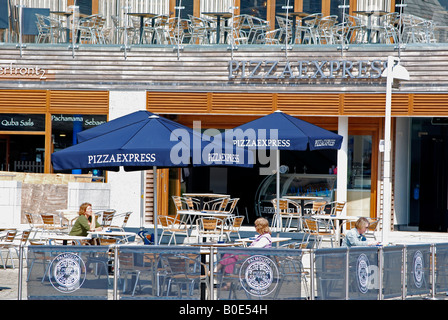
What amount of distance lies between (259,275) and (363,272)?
4.69 ft

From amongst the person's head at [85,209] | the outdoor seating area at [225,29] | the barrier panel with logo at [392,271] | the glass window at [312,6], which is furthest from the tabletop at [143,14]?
the barrier panel with logo at [392,271]

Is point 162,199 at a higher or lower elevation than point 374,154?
lower

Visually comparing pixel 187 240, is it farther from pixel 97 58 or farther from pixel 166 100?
pixel 97 58

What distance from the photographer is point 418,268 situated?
1014 cm

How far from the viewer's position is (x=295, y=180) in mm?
19562

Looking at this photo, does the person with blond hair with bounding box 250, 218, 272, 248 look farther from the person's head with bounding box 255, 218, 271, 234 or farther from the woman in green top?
the woman in green top

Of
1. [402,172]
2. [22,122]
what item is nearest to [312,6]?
[402,172]

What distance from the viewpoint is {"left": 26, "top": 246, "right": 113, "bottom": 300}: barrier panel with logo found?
8742 mm

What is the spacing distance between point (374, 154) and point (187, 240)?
5.59 meters

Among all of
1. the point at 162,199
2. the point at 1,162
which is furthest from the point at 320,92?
the point at 1,162

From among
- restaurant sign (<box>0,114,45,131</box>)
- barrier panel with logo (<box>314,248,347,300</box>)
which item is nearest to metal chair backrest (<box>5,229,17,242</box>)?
barrier panel with logo (<box>314,248,347,300</box>)

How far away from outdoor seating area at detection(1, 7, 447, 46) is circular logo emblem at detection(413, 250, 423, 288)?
9.08 m
